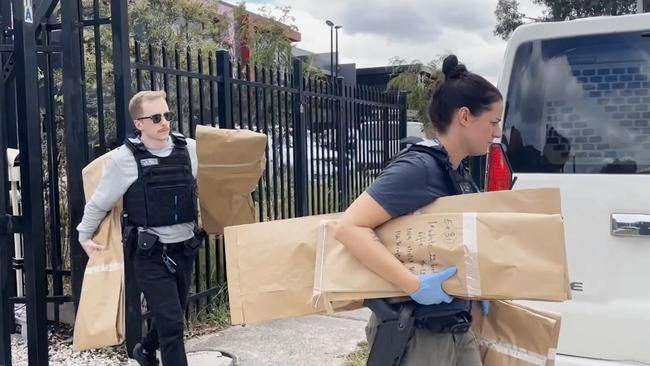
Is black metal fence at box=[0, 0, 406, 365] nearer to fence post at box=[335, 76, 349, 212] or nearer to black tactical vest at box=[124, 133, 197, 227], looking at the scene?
fence post at box=[335, 76, 349, 212]

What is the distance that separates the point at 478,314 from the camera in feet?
7.57

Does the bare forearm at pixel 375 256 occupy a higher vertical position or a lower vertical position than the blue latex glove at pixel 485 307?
higher

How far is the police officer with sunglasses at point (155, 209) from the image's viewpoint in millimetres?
3494

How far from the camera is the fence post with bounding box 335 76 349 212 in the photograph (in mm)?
8016

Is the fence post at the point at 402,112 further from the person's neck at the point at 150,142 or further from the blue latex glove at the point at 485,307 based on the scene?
the blue latex glove at the point at 485,307

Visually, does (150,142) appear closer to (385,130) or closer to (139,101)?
(139,101)

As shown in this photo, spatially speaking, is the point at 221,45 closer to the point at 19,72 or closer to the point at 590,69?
the point at 19,72

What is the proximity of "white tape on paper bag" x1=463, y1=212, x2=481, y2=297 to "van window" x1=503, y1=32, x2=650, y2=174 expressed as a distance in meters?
1.08

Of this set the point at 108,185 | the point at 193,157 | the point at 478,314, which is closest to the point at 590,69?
the point at 478,314

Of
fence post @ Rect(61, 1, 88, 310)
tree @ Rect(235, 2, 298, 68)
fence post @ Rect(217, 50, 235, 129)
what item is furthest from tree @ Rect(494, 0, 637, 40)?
fence post @ Rect(61, 1, 88, 310)

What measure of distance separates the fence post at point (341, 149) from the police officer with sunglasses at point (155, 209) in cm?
447

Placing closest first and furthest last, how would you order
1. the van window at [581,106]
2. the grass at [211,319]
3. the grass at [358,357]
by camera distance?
the van window at [581,106] < the grass at [358,357] < the grass at [211,319]

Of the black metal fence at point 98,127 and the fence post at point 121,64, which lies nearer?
the black metal fence at point 98,127

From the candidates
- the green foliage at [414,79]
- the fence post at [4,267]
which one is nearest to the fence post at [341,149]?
the fence post at [4,267]
